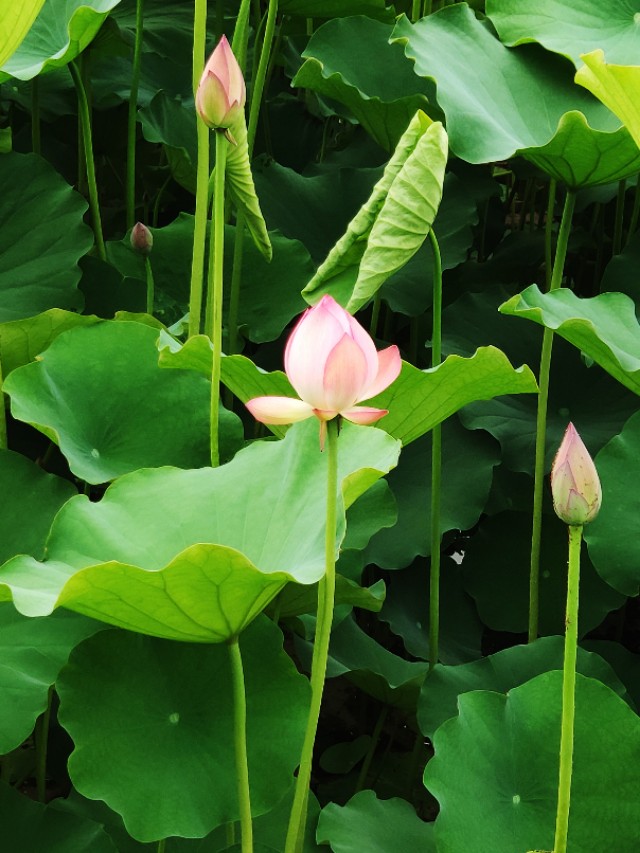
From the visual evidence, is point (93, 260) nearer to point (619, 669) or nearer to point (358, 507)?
point (358, 507)

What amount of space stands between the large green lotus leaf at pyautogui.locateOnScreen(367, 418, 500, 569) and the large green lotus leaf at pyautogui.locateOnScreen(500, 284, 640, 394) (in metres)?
0.28

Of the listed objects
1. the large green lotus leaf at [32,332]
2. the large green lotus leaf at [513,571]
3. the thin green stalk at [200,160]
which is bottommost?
the large green lotus leaf at [513,571]

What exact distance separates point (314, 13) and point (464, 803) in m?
1.15

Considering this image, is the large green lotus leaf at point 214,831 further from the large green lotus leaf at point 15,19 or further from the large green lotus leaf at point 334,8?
the large green lotus leaf at point 334,8

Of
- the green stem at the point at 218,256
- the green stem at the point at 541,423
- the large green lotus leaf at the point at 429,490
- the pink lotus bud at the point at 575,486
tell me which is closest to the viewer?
the pink lotus bud at the point at 575,486

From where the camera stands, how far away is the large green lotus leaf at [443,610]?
145cm

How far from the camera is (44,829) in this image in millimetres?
1000

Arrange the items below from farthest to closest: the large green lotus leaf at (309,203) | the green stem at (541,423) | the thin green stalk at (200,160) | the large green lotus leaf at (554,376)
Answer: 1. the large green lotus leaf at (309,203)
2. the large green lotus leaf at (554,376)
3. the green stem at (541,423)
4. the thin green stalk at (200,160)

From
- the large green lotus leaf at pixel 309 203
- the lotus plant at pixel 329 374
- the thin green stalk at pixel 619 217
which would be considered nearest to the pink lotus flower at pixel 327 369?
the lotus plant at pixel 329 374

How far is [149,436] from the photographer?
3.68 feet

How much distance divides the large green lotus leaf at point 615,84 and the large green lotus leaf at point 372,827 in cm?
65

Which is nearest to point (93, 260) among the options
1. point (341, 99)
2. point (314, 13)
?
point (341, 99)

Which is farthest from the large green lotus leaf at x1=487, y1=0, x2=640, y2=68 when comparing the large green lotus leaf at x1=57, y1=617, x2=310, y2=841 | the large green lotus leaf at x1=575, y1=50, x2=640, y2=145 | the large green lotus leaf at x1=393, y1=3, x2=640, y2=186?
the large green lotus leaf at x1=57, y1=617, x2=310, y2=841

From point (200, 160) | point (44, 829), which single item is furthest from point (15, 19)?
point (44, 829)
